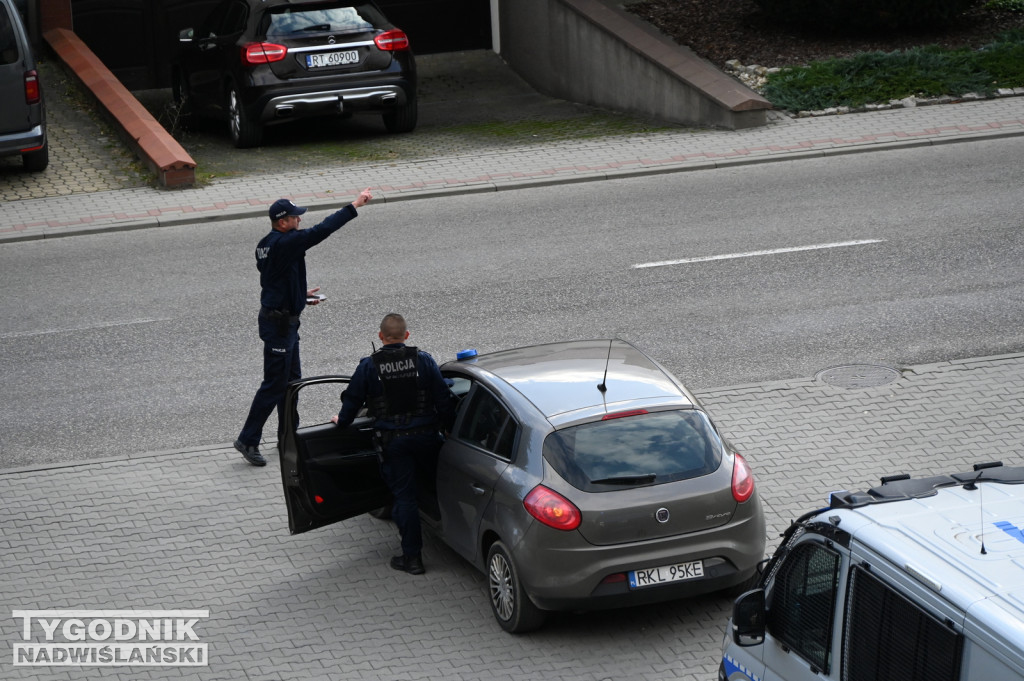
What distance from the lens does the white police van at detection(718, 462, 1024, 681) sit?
14.2 ft

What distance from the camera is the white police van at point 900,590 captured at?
14.2 ft

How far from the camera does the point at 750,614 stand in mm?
5570

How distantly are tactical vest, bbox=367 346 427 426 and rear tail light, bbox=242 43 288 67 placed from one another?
36.5ft

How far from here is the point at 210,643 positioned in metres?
7.80

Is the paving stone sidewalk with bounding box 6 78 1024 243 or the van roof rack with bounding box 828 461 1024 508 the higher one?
the van roof rack with bounding box 828 461 1024 508

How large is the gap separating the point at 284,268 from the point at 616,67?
40.7 feet

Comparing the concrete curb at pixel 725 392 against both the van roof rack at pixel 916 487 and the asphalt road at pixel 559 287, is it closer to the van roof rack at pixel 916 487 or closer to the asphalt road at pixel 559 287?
the asphalt road at pixel 559 287

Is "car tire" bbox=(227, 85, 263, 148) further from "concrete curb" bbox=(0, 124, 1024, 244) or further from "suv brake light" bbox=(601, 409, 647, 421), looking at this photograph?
"suv brake light" bbox=(601, 409, 647, 421)

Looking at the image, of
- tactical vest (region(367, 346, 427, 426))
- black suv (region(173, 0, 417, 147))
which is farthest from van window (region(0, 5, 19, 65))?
tactical vest (region(367, 346, 427, 426))

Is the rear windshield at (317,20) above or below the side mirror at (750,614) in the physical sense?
above

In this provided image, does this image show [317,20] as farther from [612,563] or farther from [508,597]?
[612,563]

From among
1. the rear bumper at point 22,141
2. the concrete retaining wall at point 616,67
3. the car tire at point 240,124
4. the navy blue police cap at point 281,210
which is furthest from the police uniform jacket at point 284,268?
the concrete retaining wall at point 616,67

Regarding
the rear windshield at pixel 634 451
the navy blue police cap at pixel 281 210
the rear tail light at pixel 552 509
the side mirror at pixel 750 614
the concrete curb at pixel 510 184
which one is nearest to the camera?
the side mirror at pixel 750 614

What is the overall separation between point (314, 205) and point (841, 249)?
20.5 feet
